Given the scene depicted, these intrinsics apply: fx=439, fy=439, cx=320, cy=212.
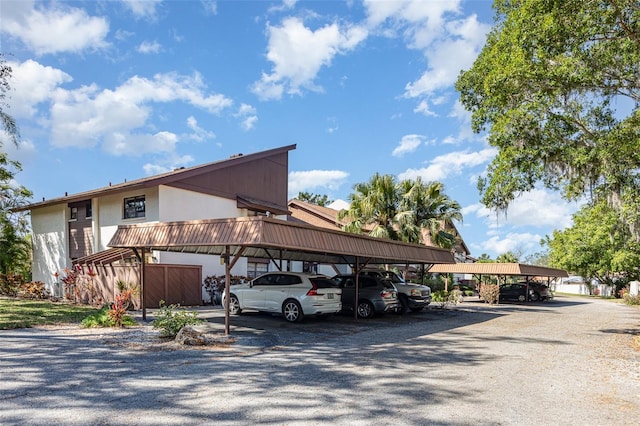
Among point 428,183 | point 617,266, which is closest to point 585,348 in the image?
point 428,183

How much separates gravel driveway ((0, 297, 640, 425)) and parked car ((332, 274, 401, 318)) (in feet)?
12.5

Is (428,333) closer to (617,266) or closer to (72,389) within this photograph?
(72,389)

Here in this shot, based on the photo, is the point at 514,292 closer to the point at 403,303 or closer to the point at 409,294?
the point at 403,303

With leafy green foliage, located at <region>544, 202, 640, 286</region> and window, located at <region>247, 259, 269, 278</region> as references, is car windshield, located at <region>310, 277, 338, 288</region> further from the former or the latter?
leafy green foliage, located at <region>544, 202, 640, 286</region>

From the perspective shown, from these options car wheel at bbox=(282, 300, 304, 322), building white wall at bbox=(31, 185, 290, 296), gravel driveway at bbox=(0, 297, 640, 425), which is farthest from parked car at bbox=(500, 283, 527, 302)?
car wheel at bbox=(282, 300, 304, 322)

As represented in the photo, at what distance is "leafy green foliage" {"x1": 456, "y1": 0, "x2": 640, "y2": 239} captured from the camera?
11.6 meters

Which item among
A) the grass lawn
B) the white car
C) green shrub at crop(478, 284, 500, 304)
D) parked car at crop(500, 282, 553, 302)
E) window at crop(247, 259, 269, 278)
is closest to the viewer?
the grass lawn

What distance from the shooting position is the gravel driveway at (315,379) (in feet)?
17.9

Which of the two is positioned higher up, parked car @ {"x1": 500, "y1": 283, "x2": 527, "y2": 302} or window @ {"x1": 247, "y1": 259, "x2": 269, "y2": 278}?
window @ {"x1": 247, "y1": 259, "x2": 269, "y2": 278}

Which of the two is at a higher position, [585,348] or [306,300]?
[306,300]

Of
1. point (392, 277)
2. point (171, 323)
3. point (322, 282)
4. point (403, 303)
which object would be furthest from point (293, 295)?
point (392, 277)

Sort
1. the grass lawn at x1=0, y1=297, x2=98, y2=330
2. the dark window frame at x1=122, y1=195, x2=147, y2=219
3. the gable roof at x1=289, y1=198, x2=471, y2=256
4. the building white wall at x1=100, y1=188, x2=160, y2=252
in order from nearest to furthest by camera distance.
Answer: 1. the grass lawn at x1=0, y1=297, x2=98, y2=330
2. the building white wall at x1=100, y1=188, x2=160, y2=252
3. the dark window frame at x1=122, y1=195, x2=147, y2=219
4. the gable roof at x1=289, y1=198, x2=471, y2=256

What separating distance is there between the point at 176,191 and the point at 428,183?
14.5 meters

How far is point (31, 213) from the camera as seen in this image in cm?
2623
